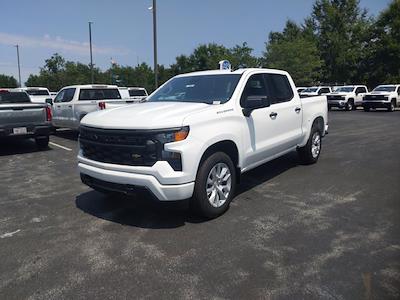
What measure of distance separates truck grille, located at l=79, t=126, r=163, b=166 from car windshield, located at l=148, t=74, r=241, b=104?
1319 mm

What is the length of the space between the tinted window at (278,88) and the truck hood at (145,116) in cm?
159

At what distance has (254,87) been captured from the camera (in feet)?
19.4

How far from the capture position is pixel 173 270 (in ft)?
11.8

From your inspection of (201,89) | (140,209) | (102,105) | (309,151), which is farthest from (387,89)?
(140,209)

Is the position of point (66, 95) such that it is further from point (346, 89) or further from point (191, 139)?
point (346, 89)

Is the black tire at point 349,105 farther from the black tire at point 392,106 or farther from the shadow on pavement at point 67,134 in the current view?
the shadow on pavement at point 67,134

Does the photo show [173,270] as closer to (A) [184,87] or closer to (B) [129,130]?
(B) [129,130]

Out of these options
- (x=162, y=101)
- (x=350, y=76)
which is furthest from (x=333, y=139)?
(x=350, y=76)

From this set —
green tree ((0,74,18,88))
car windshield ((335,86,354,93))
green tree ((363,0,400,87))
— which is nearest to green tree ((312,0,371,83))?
green tree ((363,0,400,87))

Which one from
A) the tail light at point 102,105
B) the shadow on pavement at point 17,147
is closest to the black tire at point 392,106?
the tail light at point 102,105

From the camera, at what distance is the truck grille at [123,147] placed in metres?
4.36

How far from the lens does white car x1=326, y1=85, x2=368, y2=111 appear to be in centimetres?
2833

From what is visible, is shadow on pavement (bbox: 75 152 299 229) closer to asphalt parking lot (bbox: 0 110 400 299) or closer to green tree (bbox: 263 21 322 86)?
asphalt parking lot (bbox: 0 110 400 299)

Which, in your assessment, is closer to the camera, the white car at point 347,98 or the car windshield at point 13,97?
the car windshield at point 13,97
